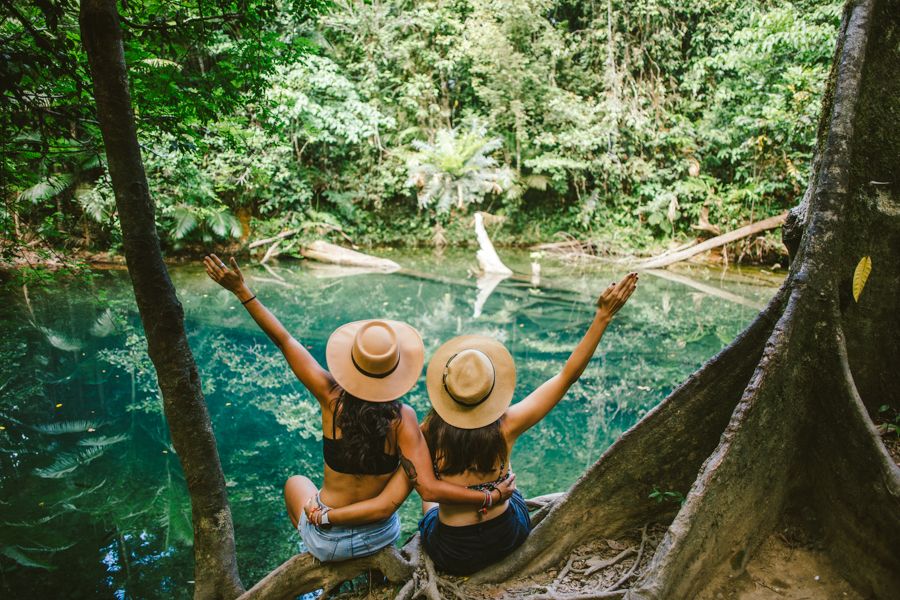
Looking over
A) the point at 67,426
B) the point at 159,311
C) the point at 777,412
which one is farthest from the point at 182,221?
the point at 777,412

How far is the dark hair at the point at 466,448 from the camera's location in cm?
212

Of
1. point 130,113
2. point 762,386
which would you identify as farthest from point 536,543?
point 130,113

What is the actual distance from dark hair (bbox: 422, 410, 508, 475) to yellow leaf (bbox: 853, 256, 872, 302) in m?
1.55

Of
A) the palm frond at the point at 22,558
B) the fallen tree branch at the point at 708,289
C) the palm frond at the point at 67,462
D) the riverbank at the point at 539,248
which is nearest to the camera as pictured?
the palm frond at the point at 22,558

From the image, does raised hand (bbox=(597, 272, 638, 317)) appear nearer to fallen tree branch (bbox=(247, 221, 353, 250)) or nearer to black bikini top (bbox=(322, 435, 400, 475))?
black bikini top (bbox=(322, 435, 400, 475))

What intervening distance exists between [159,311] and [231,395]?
454 centimetres

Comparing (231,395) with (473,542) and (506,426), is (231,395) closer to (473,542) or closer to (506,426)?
(473,542)

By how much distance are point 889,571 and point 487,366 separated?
1449 mm

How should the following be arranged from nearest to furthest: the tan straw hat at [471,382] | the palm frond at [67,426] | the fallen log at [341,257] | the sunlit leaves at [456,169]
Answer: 1. the tan straw hat at [471,382]
2. the palm frond at [67,426]
3. the fallen log at [341,257]
4. the sunlit leaves at [456,169]

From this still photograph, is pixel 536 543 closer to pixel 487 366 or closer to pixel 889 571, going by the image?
pixel 487 366

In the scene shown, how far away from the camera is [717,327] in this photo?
8.68 metres

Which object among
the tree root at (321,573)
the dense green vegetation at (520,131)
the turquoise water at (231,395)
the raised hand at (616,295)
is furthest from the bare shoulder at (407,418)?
the dense green vegetation at (520,131)

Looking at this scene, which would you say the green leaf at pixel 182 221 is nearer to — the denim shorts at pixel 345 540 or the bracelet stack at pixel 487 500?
the denim shorts at pixel 345 540

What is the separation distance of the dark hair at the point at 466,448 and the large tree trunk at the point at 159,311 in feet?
3.42
